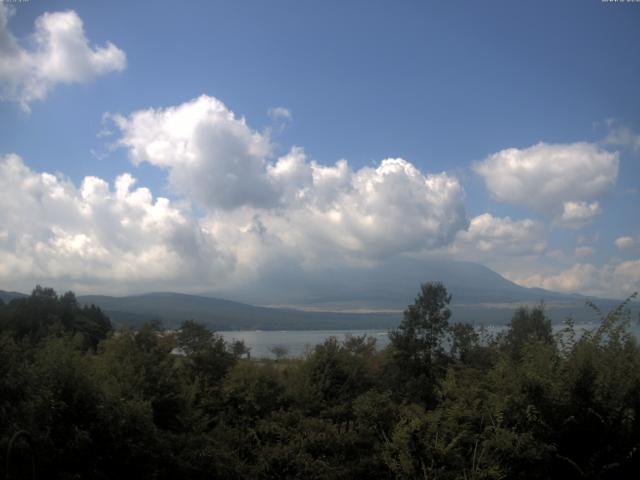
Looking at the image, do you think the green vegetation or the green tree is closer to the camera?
the green vegetation

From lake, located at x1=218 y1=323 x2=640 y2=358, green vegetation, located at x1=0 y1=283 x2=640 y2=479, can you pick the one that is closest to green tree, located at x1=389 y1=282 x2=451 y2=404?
lake, located at x1=218 y1=323 x2=640 y2=358

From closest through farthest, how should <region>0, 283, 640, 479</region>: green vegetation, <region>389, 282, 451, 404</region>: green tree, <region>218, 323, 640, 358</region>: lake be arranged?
<region>0, 283, 640, 479</region>: green vegetation → <region>218, 323, 640, 358</region>: lake → <region>389, 282, 451, 404</region>: green tree

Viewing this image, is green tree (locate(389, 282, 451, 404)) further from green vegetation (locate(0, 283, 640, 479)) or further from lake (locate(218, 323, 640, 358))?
green vegetation (locate(0, 283, 640, 479))

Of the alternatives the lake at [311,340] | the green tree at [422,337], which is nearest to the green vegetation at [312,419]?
the lake at [311,340]

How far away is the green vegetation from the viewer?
26.2 feet

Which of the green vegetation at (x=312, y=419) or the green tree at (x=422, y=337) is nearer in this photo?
the green vegetation at (x=312, y=419)

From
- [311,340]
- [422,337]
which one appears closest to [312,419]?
[422,337]

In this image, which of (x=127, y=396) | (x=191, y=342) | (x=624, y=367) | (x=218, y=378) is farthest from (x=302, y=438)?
(x=191, y=342)

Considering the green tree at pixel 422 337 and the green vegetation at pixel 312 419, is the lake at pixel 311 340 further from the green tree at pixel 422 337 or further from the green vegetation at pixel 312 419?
the green vegetation at pixel 312 419

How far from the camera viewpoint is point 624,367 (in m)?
10.3

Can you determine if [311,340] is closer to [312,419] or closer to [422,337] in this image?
[422,337]

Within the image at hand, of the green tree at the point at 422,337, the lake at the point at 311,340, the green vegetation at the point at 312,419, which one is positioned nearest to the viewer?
the green vegetation at the point at 312,419

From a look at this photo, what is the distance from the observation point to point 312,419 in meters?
11.0

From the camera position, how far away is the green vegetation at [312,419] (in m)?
7.99
